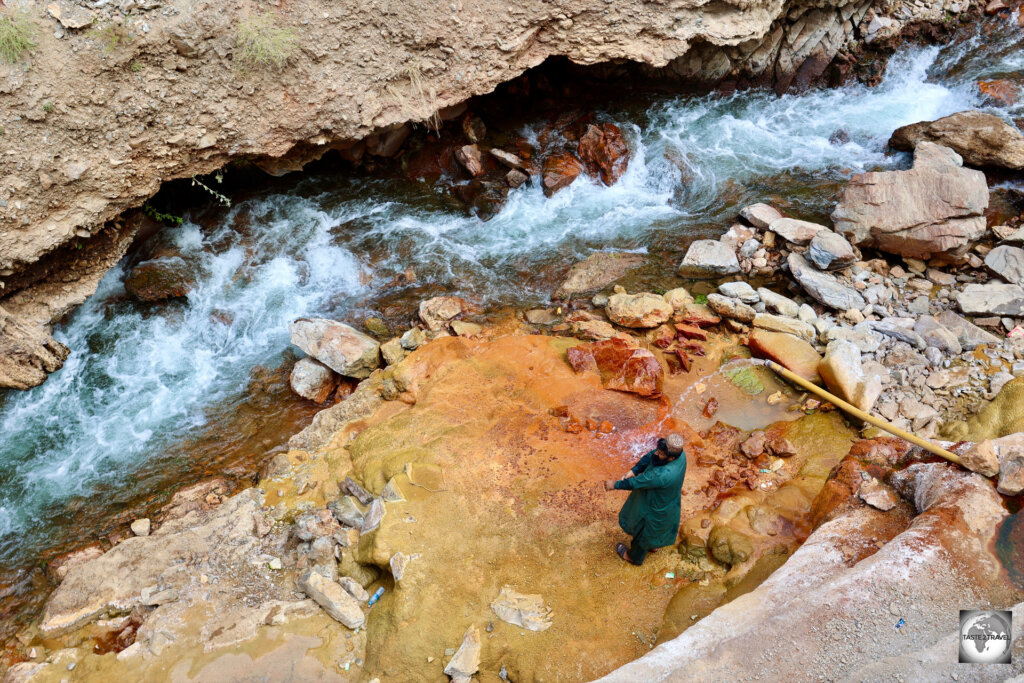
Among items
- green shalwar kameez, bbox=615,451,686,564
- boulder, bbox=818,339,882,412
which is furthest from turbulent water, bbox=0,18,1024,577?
green shalwar kameez, bbox=615,451,686,564

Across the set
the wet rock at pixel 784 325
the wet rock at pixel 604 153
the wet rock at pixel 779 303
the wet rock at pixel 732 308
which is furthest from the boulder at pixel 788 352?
the wet rock at pixel 604 153

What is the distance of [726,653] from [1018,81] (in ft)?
37.0

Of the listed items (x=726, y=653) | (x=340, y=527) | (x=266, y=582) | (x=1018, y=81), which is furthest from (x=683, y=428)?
(x=1018, y=81)

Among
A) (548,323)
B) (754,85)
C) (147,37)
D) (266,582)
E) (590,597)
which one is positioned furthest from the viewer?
(754,85)

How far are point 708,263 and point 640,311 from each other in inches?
61.6

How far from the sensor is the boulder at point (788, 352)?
6148 millimetres

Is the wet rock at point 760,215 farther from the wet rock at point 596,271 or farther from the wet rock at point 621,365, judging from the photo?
the wet rock at point 621,365

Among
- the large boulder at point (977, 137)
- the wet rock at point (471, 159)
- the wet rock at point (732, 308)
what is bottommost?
the wet rock at point (732, 308)

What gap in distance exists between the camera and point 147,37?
18.7 ft

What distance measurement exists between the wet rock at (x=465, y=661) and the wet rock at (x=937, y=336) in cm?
601

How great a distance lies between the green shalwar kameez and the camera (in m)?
4.04

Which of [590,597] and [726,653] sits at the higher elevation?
[726,653]

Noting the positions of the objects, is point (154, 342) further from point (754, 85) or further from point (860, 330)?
point (754, 85)

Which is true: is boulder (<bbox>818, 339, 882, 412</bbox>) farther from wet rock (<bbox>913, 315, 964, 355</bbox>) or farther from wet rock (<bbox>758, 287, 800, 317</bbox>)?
wet rock (<bbox>913, 315, 964, 355</bbox>)
